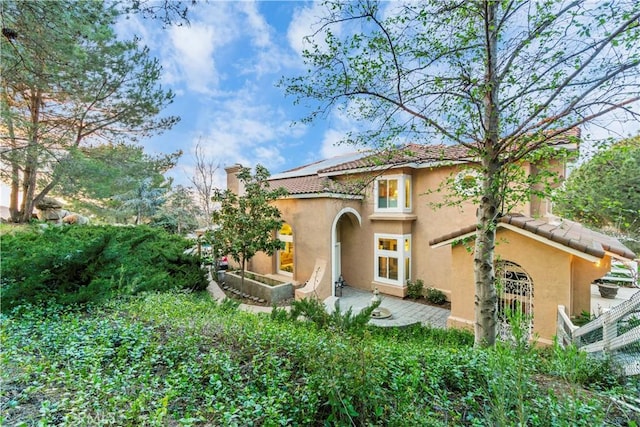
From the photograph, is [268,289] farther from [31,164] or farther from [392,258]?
[31,164]

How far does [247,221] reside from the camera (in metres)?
11.0

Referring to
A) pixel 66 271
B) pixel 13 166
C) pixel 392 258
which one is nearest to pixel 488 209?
pixel 392 258

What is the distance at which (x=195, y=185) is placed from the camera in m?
24.1

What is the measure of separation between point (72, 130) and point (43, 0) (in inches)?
328

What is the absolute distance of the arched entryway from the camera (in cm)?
1137

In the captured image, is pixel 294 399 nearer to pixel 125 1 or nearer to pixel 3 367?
pixel 3 367

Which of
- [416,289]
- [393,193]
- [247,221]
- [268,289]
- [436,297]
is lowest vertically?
[436,297]

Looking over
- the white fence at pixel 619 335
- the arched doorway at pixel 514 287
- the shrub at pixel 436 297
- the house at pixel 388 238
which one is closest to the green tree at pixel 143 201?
the house at pixel 388 238

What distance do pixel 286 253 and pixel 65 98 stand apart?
11726 millimetres

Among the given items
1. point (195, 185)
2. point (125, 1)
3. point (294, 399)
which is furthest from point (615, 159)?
point (195, 185)

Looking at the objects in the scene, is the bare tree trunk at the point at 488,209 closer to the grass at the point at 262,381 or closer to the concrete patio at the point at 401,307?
the grass at the point at 262,381

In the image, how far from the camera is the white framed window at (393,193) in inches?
459

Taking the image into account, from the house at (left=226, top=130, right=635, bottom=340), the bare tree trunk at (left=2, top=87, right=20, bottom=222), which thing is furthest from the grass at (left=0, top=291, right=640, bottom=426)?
the bare tree trunk at (left=2, top=87, right=20, bottom=222)

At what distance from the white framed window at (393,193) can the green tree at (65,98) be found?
1066 centimetres
